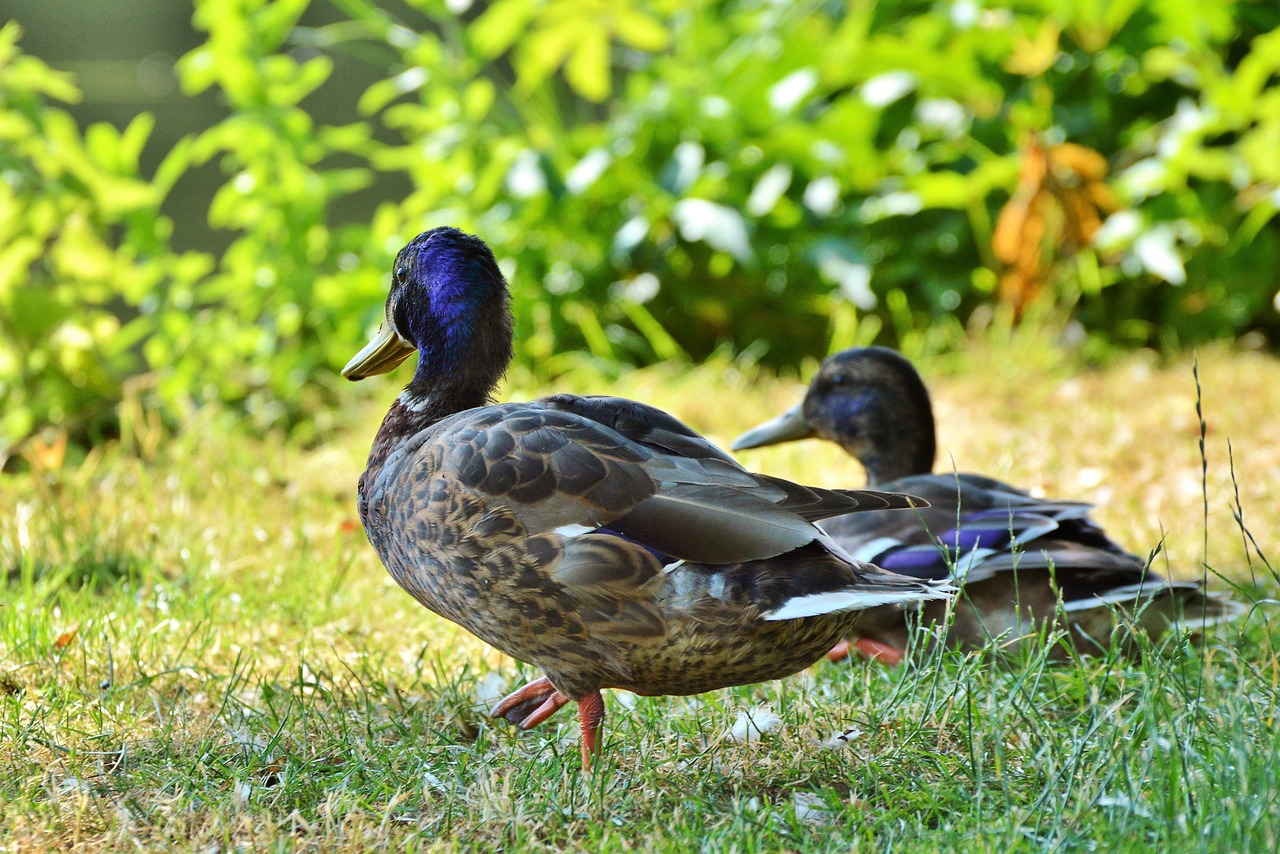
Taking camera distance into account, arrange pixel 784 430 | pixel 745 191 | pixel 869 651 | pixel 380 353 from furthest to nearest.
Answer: pixel 745 191 < pixel 784 430 < pixel 869 651 < pixel 380 353

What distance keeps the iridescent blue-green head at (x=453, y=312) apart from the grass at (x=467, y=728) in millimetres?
617

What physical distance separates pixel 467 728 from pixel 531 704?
0.49 feet

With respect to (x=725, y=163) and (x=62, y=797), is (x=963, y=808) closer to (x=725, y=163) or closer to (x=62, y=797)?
(x=62, y=797)

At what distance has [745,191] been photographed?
244 inches

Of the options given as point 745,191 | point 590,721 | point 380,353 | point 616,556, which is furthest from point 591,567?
point 745,191

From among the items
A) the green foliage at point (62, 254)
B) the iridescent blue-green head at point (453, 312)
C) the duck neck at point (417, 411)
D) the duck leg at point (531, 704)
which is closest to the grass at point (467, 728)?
the duck leg at point (531, 704)

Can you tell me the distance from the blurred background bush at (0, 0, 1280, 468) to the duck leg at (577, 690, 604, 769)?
3.51 meters

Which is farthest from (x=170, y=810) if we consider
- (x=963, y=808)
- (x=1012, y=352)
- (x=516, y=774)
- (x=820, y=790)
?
(x=1012, y=352)

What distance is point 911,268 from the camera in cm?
617

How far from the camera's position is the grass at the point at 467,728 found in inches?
85.2

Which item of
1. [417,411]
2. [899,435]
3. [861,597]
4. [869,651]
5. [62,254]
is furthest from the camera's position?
[62,254]

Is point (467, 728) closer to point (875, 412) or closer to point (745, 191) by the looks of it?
point (875, 412)

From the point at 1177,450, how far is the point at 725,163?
2.43 m

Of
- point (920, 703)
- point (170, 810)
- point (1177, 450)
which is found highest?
point (170, 810)
